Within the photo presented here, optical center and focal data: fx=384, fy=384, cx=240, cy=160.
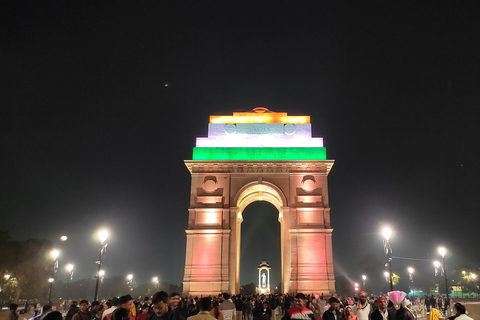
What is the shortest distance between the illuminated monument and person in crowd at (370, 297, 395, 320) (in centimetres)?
2034

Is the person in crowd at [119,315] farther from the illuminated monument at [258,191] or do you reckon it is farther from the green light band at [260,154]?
the green light band at [260,154]

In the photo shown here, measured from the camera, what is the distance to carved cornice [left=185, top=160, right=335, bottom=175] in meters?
31.0

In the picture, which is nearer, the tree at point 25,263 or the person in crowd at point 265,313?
the person in crowd at point 265,313

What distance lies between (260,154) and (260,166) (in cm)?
99

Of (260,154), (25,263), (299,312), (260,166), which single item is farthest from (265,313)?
(25,263)

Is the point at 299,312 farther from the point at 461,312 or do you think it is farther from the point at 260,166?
the point at 260,166

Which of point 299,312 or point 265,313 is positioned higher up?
point 299,312

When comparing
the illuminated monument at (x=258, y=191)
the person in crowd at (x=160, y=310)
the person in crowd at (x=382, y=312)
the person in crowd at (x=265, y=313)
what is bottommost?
the person in crowd at (x=265, y=313)

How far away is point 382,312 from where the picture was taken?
331 inches

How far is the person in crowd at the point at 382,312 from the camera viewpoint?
7.63 m

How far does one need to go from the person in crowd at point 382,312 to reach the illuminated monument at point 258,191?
66.7ft

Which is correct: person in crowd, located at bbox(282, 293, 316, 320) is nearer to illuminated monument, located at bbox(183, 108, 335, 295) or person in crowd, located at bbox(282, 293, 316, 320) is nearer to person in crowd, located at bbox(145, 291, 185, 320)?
person in crowd, located at bbox(145, 291, 185, 320)

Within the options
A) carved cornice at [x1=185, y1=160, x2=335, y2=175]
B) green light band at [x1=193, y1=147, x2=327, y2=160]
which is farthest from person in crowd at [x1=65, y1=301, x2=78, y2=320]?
green light band at [x1=193, y1=147, x2=327, y2=160]

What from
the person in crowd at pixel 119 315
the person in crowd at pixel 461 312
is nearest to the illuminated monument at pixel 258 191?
the person in crowd at pixel 461 312
